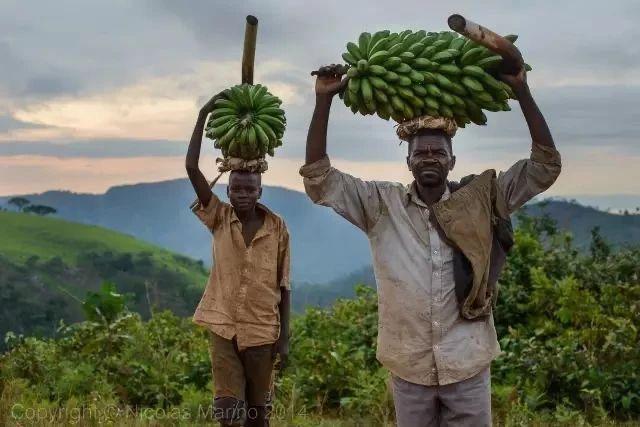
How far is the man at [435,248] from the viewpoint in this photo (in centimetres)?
400

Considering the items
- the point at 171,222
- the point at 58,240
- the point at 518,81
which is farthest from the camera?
the point at 171,222

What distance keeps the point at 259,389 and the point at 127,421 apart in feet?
4.99

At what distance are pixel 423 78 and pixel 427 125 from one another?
21cm

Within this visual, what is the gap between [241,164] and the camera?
547 centimetres

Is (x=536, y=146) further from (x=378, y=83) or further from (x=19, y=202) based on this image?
(x=19, y=202)

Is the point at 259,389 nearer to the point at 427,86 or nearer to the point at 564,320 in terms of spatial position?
the point at 427,86

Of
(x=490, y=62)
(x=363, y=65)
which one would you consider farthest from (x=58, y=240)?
(x=490, y=62)

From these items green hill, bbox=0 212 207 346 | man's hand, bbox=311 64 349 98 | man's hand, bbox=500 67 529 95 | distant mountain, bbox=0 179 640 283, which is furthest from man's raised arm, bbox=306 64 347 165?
distant mountain, bbox=0 179 640 283

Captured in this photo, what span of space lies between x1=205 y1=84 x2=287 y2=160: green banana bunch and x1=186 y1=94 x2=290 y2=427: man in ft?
0.33

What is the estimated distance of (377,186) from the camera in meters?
4.24

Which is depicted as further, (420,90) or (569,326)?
(569,326)

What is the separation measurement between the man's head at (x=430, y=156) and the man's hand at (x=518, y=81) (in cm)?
37

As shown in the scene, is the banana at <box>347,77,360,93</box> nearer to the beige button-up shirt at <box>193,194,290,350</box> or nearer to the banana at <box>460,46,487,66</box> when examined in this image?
the banana at <box>460,46,487,66</box>

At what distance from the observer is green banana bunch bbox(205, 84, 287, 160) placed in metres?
5.31
